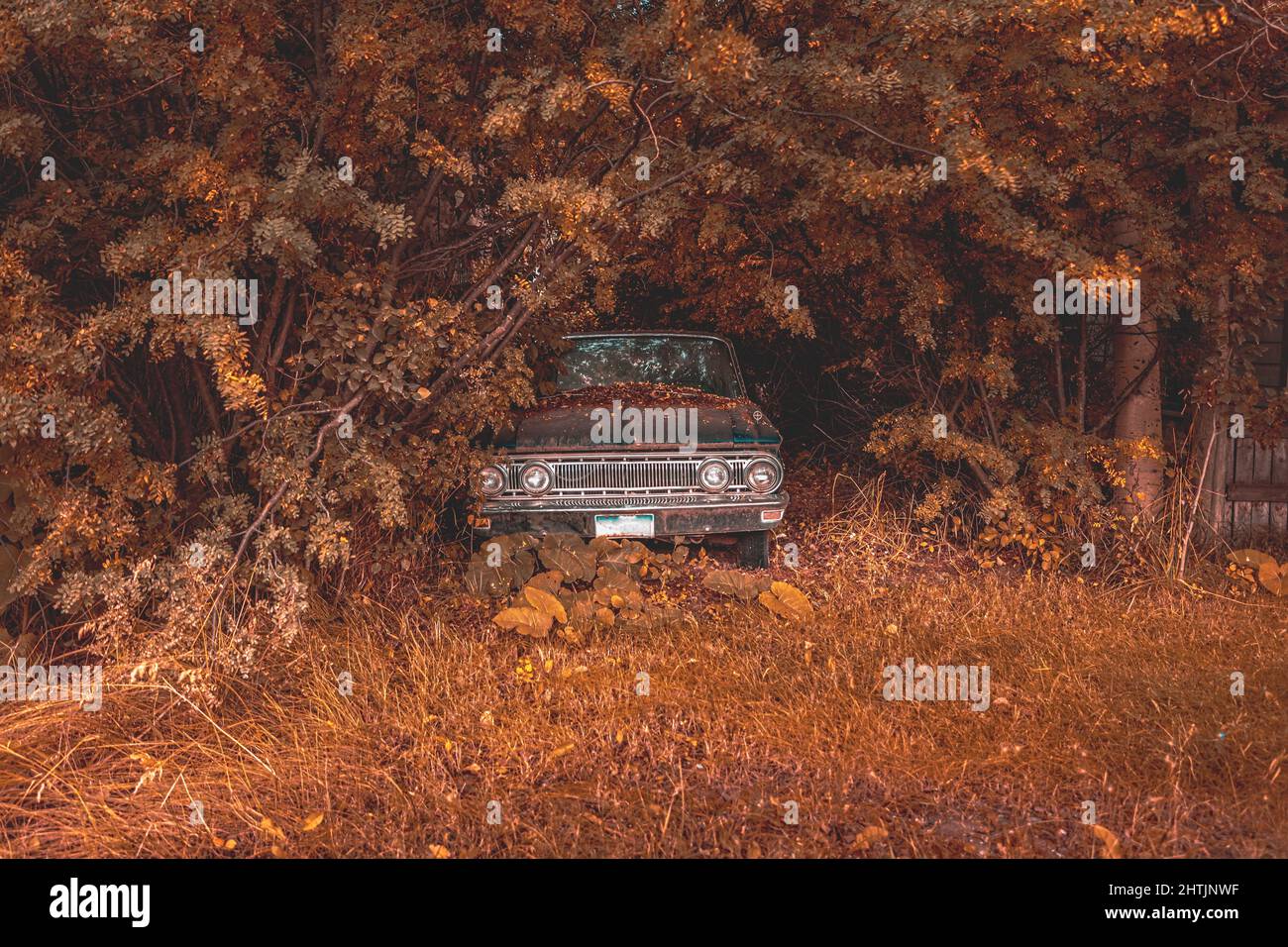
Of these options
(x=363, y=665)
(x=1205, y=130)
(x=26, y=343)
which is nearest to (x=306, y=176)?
(x=26, y=343)

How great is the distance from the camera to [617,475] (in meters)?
6.06

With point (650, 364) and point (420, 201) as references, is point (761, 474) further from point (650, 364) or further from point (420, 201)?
point (420, 201)

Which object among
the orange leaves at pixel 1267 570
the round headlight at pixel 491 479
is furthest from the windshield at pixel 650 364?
the orange leaves at pixel 1267 570

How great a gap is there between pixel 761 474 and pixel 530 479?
4.82 ft

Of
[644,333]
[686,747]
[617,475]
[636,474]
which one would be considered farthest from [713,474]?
[686,747]

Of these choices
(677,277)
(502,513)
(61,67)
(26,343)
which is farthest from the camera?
(677,277)

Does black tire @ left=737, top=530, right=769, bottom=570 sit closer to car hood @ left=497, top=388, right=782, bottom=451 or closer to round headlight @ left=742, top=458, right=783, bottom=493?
round headlight @ left=742, top=458, right=783, bottom=493

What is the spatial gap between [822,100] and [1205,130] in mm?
3161

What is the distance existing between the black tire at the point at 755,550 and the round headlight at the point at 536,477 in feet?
4.50

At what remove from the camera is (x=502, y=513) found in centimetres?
600

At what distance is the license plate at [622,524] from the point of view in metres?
6.05

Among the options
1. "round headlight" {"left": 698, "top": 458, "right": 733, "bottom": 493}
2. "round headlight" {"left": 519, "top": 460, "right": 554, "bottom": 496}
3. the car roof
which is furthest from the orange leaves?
"round headlight" {"left": 519, "top": 460, "right": 554, "bottom": 496}

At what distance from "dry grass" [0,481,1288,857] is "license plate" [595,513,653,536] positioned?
868 mm

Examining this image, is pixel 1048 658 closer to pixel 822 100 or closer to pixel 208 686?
pixel 822 100
